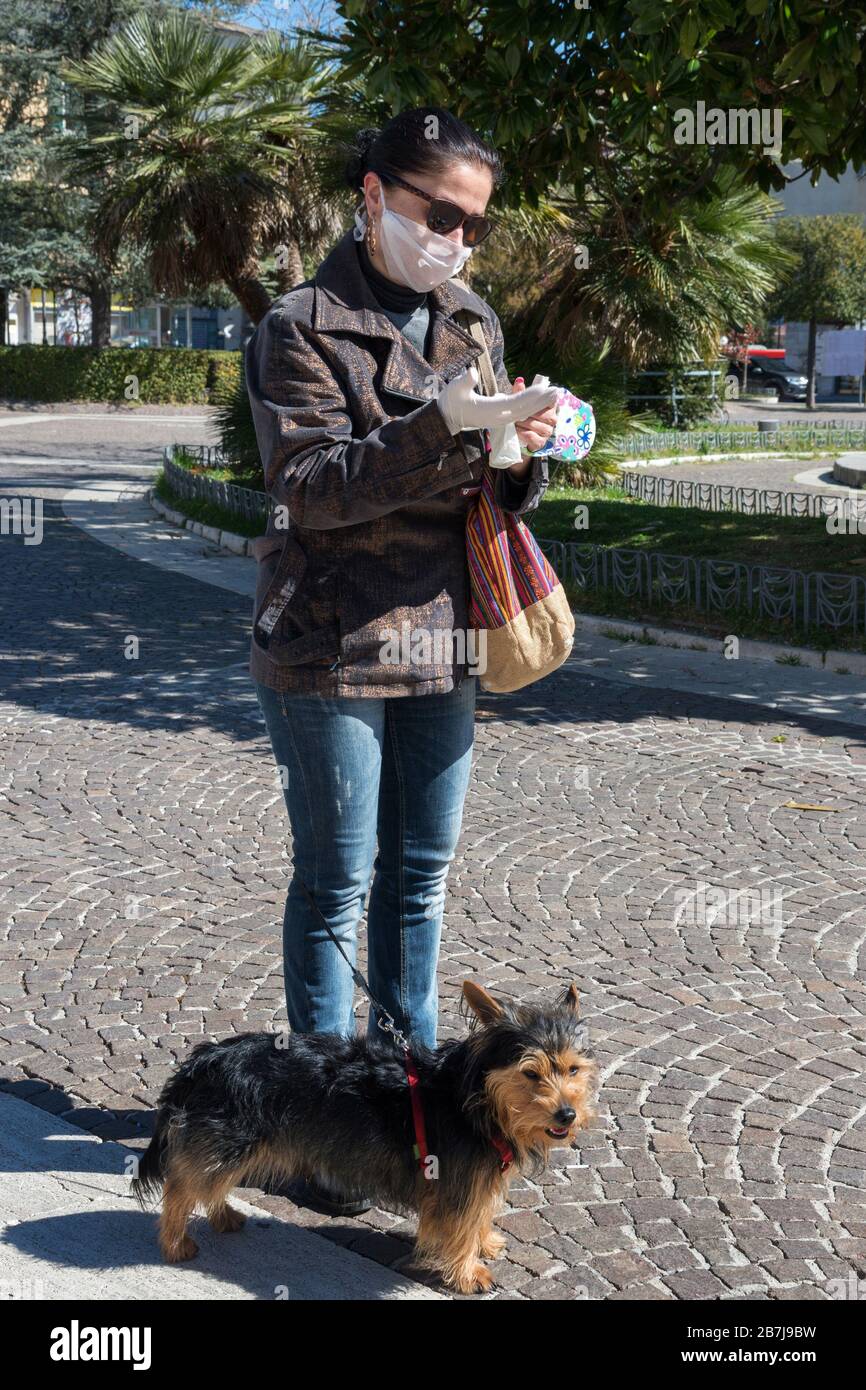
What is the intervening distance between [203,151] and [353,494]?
14.6 m

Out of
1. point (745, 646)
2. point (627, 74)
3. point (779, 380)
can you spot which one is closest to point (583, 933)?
point (745, 646)

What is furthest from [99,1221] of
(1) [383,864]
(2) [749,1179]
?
(2) [749,1179]

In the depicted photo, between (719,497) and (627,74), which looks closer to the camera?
(627,74)

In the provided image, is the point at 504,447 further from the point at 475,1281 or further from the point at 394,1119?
the point at 475,1281

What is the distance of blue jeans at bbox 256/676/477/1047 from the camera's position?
3.00m

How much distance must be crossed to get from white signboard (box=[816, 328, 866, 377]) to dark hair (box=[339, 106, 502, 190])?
5049 centimetres

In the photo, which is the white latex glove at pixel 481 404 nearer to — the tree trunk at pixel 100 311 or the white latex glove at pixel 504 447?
the white latex glove at pixel 504 447

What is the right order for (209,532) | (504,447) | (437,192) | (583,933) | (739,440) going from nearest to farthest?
(504,447) → (437,192) → (583,933) → (209,532) → (739,440)

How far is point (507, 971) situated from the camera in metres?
4.66

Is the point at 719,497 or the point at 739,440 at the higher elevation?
the point at 739,440

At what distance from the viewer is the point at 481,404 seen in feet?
8.36

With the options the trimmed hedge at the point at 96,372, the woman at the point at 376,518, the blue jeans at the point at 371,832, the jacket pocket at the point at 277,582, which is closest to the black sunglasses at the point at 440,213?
the woman at the point at 376,518

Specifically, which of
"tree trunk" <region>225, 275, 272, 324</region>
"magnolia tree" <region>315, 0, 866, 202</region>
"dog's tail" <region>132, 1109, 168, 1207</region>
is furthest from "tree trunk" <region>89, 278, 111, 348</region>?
"dog's tail" <region>132, 1109, 168, 1207</region>

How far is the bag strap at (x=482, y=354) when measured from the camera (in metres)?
2.79
